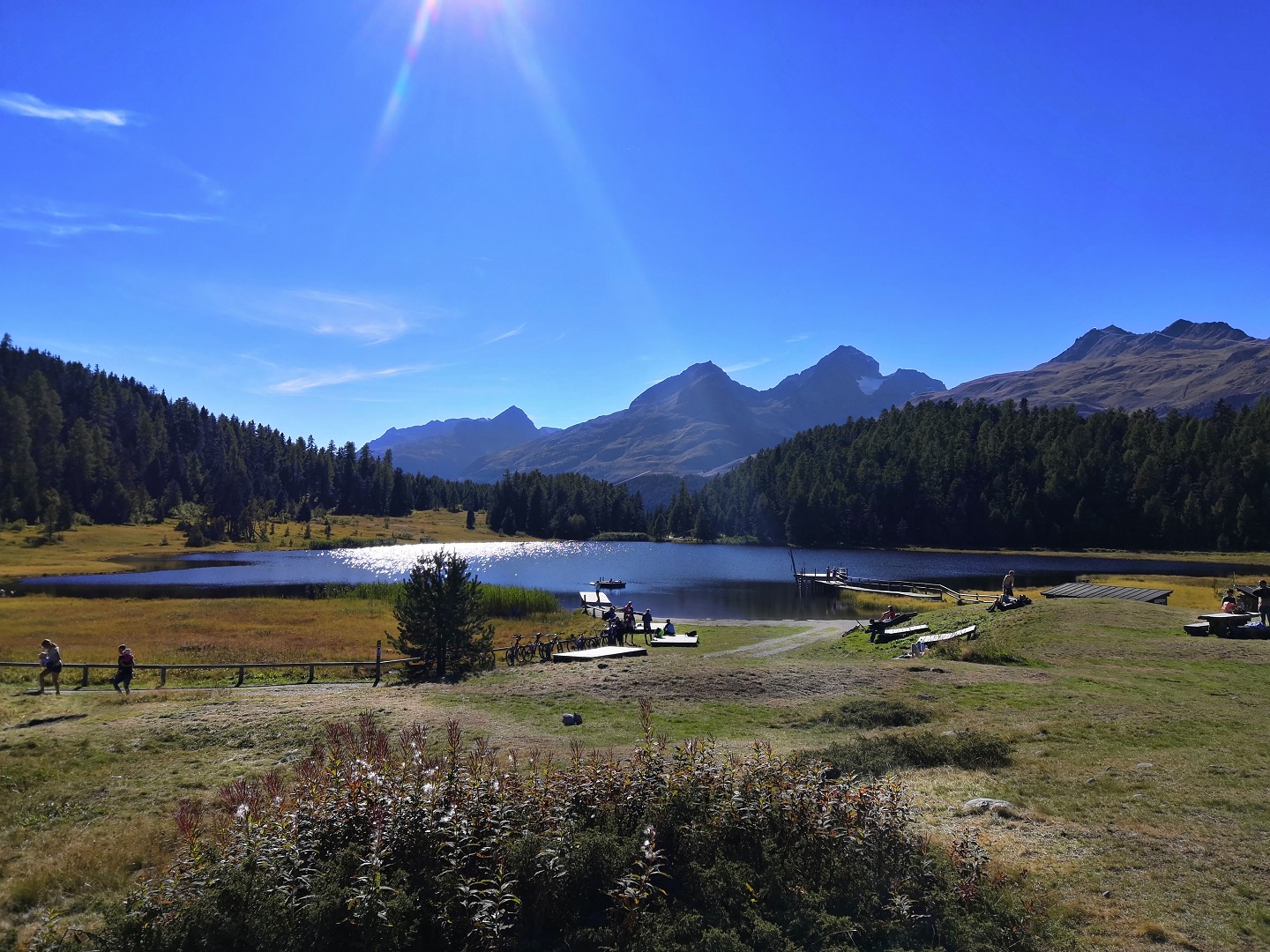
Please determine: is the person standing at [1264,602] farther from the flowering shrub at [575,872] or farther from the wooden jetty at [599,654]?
the flowering shrub at [575,872]

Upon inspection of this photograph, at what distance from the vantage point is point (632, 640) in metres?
42.7

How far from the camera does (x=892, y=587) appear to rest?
77.9m

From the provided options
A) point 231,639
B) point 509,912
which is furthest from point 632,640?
point 509,912

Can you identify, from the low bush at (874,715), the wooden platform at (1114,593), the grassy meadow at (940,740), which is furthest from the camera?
the wooden platform at (1114,593)

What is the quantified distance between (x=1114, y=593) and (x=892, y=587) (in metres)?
38.9

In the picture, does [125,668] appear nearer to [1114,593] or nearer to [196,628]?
[196,628]

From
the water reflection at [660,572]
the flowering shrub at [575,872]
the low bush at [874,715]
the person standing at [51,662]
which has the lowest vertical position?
the water reflection at [660,572]

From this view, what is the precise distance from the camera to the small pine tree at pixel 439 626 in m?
31.8

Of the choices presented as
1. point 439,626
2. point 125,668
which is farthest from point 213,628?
point 439,626

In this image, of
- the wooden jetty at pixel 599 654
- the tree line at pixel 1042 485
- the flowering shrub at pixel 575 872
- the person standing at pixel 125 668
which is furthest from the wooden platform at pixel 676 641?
the tree line at pixel 1042 485

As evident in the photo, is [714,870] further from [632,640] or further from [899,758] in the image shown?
[632,640]

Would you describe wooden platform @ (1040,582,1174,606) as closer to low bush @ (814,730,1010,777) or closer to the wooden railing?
low bush @ (814,730,1010,777)

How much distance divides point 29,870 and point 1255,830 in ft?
61.4

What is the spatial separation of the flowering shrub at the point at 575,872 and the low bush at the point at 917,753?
11.1 ft
